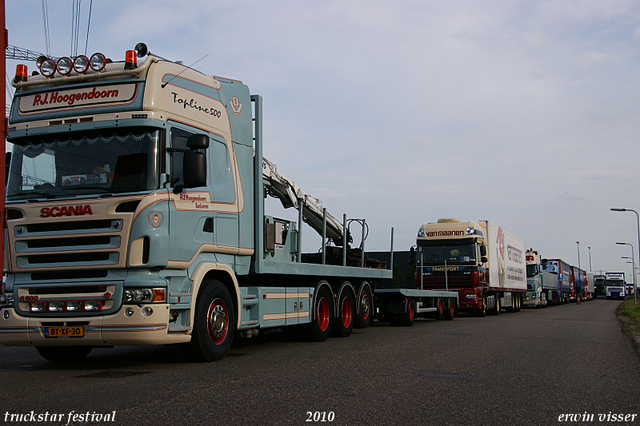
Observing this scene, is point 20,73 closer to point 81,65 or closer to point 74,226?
point 81,65

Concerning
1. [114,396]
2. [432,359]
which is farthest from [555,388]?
[114,396]

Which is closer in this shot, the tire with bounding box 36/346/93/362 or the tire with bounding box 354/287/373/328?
the tire with bounding box 36/346/93/362

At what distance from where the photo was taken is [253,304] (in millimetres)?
9805

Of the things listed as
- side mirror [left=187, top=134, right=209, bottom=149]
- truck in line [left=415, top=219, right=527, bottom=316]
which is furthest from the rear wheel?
truck in line [left=415, top=219, right=527, bottom=316]

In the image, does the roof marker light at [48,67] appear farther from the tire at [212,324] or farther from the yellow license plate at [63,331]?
the tire at [212,324]

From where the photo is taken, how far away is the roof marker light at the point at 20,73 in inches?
343

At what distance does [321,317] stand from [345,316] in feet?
3.36

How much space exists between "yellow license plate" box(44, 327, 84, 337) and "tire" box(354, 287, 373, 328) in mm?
7554

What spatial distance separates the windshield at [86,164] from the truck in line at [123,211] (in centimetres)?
2

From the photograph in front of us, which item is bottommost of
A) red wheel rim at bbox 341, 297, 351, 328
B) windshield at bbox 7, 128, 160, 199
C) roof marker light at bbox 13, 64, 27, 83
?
red wheel rim at bbox 341, 297, 351, 328

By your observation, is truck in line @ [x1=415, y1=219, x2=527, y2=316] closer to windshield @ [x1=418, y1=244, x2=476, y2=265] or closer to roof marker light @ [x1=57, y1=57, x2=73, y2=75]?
windshield @ [x1=418, y1=244, x2=476, y2=265]

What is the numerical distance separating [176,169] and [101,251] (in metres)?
1.42

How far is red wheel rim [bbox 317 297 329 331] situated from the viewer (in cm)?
1250

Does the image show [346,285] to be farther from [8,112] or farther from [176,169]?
[8,112]
